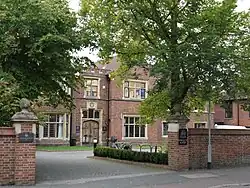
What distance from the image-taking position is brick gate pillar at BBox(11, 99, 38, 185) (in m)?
12.8

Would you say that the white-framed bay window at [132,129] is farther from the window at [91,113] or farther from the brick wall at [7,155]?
the brick wall at [7,155]

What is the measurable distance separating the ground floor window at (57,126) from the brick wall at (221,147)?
23582mm

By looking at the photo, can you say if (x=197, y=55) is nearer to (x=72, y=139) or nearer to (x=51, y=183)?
(x=51, y=183)

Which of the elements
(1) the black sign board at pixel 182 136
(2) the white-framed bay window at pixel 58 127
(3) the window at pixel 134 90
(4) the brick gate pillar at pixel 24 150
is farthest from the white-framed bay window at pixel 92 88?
(4) the brick gate pillar at pixel 24 150

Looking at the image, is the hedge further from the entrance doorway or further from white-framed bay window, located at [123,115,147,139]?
white-framed bay window, located at [123,115,147,139]

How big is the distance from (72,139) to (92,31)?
23.2 m

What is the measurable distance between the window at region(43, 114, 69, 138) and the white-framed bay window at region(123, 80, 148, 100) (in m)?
7.19

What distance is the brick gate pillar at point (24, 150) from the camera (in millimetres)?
12766

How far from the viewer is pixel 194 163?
57.5 feet

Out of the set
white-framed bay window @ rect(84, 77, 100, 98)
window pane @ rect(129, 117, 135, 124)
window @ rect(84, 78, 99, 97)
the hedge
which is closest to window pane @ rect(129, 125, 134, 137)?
window pane @ rect(129, 117, 135, 124)

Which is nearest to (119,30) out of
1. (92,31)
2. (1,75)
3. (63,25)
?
(92,31)

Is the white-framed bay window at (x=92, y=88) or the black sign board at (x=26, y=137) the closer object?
the black sign board at (x=26, y=137)

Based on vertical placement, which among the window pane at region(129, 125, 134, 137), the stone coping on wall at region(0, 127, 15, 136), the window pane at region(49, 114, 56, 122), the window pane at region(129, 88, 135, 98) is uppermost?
the window pane at region(129, 88, 135, 98)

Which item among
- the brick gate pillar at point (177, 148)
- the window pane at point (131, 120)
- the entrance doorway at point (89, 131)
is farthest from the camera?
the window pane at point (131, 120)
